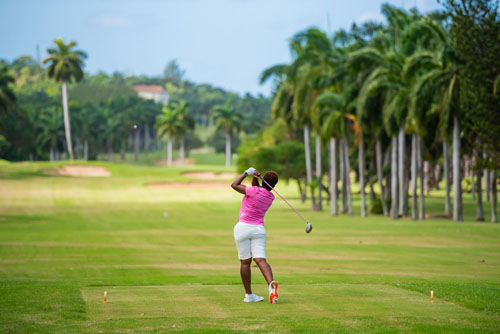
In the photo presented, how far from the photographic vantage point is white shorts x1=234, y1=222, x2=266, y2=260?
12.2m

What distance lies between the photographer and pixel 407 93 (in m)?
49.6

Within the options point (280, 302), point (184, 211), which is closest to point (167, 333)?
point (280, 302)

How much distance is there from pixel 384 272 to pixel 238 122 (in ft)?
409

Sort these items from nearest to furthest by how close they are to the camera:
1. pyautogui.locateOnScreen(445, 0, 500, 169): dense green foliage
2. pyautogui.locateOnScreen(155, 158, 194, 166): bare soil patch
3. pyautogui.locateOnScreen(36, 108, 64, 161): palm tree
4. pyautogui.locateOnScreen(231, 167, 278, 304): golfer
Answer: pyautogui.locateOnScreen(231, 167, 278, 304): golfer < pyautogui.locateOnScreen(445, 0, 500, 169): dense green foliage < pyautogui.locateOnScreen(36, 108, 64, 161): palm tree < pyautogui.locateOnScreen(155, 158, 194, 166): bare soil patch

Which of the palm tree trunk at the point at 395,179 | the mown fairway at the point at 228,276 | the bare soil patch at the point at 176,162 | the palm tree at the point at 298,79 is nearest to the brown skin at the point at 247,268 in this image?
the mown fairway at the point at 228,276

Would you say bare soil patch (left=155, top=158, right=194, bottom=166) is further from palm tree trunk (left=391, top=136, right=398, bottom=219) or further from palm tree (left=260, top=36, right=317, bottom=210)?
palm tree trunk (left=391, top=136, right=398, bottom=219)

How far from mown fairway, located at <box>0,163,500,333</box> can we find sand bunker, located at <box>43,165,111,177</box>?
5003 cm

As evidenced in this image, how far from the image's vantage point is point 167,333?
938cm

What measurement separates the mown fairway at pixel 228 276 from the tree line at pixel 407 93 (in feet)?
20.8

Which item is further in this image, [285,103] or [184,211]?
[285,103]

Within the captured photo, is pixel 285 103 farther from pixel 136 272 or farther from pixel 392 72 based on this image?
pixel 136 272

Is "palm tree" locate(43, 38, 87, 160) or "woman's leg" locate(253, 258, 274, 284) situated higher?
"palm tree" locate(43, 38, 87, 160)

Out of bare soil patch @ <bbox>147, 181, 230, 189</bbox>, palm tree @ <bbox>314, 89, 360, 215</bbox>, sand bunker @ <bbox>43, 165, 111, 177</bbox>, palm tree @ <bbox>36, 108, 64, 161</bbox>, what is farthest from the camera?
palm tree @ <bbox>36, 108, 64, 161</bbox>

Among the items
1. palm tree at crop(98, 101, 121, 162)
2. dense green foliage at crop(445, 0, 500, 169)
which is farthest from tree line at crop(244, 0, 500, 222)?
palm tree at crop(98, 101, 121, 162)
